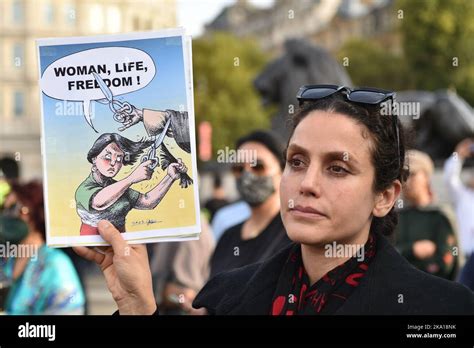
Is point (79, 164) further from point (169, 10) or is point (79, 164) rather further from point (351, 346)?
point (169, 10)

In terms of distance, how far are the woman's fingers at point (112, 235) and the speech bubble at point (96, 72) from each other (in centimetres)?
24

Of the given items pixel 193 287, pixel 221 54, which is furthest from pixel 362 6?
pixel 193 287

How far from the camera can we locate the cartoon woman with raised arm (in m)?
2.23

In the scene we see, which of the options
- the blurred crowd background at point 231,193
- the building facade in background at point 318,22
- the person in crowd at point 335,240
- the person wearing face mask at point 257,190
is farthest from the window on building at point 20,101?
the building facade in background at point 318,22

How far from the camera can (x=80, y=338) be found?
2207 millimetres

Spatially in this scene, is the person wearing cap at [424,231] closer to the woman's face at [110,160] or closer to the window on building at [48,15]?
the woman's face at [110,160]

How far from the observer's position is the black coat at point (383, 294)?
2.09 metres

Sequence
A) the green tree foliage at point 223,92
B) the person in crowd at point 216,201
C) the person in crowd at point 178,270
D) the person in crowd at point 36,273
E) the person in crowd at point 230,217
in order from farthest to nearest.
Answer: the green tree foliage at point 223,92 → the person in crowd at point 216,201 → the person in crowd at point 230,217 → the person in crowd at point 178,270 → the person in crowd at point 36,273

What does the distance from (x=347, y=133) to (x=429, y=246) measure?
328cm

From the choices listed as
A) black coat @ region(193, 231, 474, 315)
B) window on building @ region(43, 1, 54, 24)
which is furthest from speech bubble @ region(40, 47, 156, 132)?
window on building @ region(43, 1, 54, 24)

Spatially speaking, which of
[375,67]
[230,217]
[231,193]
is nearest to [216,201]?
[230,217]

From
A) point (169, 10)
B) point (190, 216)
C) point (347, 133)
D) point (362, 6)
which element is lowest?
point (190, 216)

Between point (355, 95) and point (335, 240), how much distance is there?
0.32 m

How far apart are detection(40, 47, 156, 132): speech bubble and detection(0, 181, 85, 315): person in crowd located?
3.71 feet
